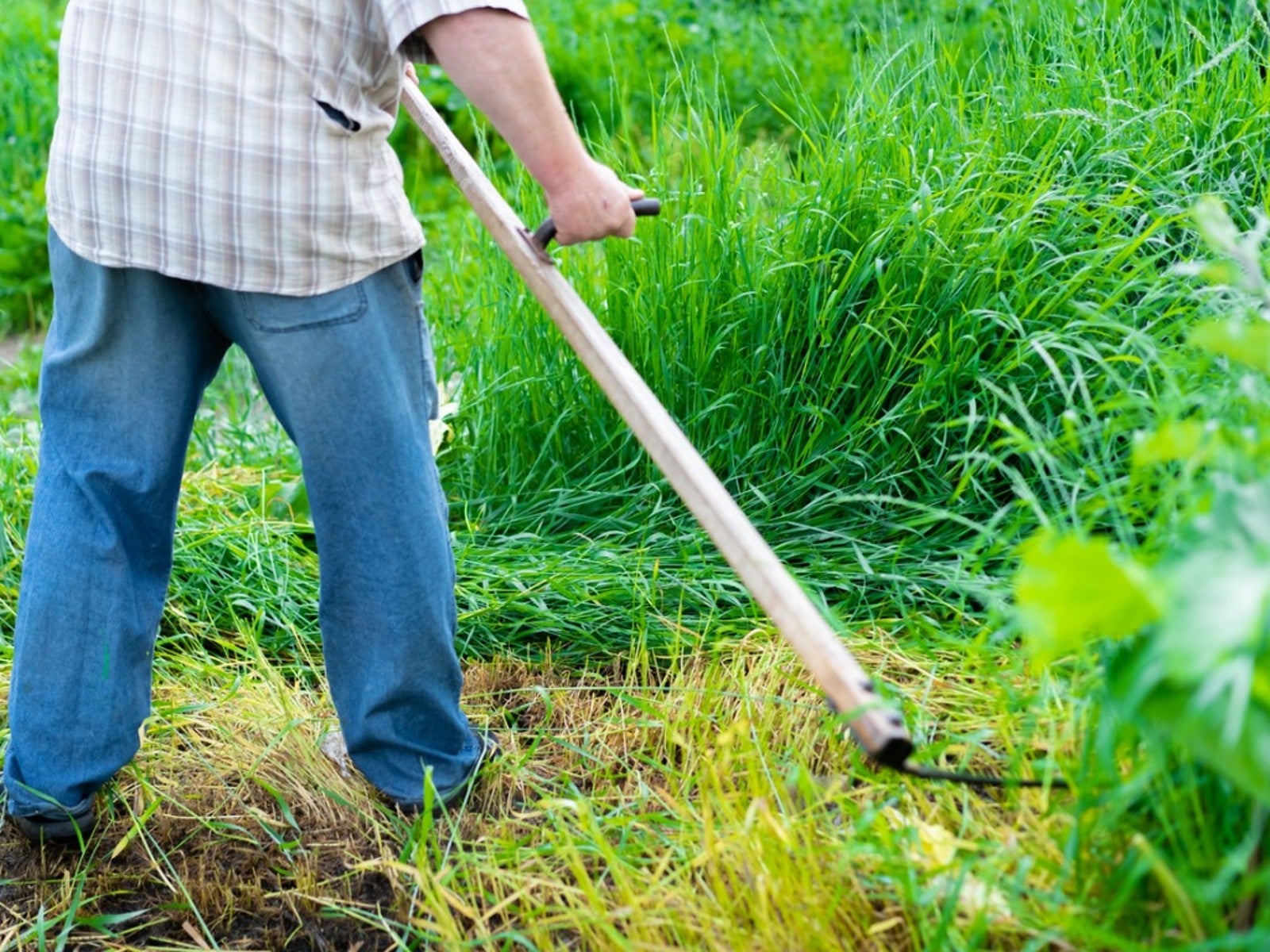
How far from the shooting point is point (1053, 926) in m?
1.43

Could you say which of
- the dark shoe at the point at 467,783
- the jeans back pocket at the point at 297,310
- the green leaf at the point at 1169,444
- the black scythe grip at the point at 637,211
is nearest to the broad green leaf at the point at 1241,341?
the green leaf at the point at 1169,444

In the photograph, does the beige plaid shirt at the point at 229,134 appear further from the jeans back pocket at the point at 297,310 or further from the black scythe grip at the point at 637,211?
the black scythe grip at the point at 637,211

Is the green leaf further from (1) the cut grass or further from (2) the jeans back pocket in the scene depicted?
(2) the jeans back pocket

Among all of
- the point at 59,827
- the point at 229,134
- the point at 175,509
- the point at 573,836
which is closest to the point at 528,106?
the point at 229,134

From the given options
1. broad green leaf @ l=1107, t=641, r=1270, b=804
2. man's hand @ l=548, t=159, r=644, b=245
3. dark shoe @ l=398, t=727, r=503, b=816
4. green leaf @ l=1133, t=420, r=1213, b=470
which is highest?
green leaf @ l=1133, t=420, r=1213, b=470

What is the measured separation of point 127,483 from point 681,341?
45.9 inches

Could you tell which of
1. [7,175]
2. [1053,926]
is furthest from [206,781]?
[7,175]

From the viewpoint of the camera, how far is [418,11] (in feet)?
5.24

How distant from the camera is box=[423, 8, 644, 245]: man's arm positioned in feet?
5.35

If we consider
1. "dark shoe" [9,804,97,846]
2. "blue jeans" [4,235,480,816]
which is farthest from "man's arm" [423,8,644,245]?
"dark shoe" [9,804,97,846]

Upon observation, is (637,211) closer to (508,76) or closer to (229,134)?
(508,76)

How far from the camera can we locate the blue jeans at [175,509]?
6.02 ft

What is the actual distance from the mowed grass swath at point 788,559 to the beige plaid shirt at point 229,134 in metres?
0.83

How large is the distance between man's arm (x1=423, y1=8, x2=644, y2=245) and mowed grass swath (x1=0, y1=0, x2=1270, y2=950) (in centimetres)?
62
